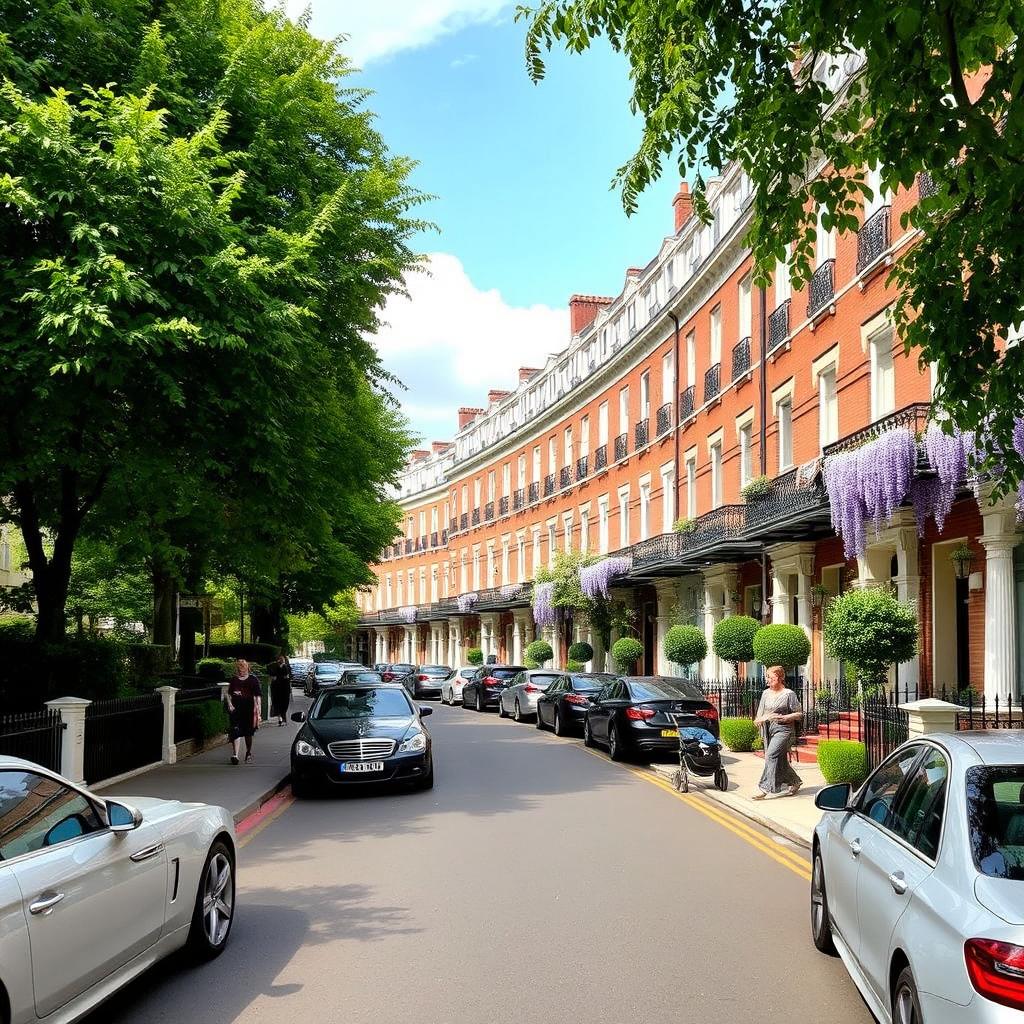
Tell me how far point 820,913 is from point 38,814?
174 inches

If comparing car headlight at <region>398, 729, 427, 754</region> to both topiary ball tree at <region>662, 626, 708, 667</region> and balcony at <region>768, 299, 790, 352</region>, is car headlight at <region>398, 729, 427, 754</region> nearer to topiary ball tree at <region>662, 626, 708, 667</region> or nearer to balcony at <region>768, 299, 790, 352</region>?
topiary ball tree at <region>662, 626, 708, 667</region>

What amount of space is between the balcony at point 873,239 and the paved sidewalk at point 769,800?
1017cm

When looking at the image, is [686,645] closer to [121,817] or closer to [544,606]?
[544,606]

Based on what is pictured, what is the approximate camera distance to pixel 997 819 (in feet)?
13.4

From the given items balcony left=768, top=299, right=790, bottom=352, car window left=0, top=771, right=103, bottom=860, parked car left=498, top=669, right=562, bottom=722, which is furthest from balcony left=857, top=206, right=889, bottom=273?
car window left=0, top=771, right=103, bottom=860

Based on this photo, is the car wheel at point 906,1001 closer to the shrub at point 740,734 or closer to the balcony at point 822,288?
the shrub at point 740,734

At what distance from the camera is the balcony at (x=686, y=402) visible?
33812mm

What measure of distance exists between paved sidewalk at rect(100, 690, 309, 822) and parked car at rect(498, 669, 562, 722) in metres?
10.6

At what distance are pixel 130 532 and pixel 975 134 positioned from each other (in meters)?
13.7

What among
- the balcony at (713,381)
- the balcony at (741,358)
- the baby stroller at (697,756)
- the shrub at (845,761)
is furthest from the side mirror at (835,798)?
the balcony at (713,381)

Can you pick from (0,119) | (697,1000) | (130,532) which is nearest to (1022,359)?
(697,1000)

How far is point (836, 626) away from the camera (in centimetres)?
1491

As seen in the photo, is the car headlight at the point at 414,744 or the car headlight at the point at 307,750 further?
the car headlight at the point at 414,744

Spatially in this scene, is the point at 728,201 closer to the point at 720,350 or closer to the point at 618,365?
the point at 720,350
